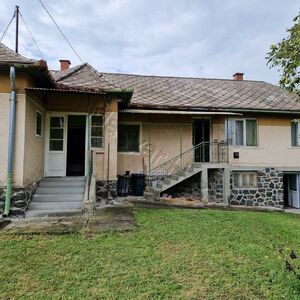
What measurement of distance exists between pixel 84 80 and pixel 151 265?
26.3 feet

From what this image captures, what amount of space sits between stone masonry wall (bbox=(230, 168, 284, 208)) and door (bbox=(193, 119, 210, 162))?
193cm

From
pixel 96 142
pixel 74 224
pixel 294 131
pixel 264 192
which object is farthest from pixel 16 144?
pixel 294 131

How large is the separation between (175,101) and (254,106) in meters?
4.21

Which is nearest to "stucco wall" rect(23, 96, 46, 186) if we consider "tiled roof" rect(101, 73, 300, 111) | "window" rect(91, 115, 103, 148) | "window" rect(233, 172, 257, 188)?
"window" rect(91, 115, 103, 148)

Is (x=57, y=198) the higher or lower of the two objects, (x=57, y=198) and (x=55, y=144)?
the lower

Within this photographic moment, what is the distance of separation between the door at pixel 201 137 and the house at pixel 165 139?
0.17 ft

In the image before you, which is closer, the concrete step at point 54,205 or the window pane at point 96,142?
the concrete step at point 54,205

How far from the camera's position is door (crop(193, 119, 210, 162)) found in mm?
13539

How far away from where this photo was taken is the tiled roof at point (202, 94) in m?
13.4

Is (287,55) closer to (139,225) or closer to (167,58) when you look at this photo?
(139,225)

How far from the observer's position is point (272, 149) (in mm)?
13930

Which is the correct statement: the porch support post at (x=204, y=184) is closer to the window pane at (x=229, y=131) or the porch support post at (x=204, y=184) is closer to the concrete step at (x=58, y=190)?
the window pane at (x=229, y=131)

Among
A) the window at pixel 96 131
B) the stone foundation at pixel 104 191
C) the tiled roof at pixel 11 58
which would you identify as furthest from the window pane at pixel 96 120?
the tiled roof at pixel 11 58

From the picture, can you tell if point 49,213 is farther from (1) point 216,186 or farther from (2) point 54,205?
(1) point 216,186
